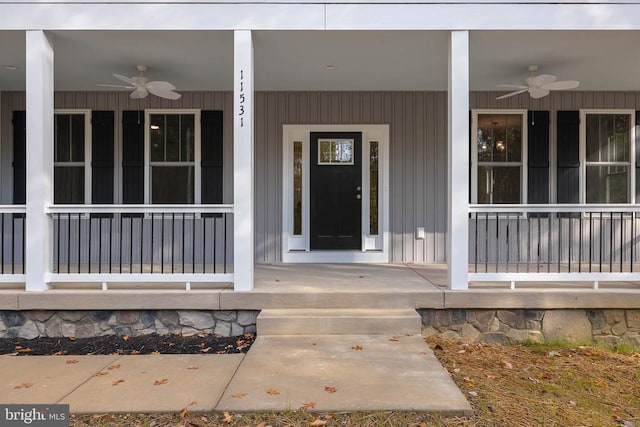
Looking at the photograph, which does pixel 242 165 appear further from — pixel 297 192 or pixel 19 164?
pixel 19 164

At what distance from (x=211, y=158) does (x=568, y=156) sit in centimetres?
473

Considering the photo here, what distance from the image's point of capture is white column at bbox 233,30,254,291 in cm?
394

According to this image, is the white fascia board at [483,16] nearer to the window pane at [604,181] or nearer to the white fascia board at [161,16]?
the white fascia board at [161,16]

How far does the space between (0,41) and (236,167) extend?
2.65 m

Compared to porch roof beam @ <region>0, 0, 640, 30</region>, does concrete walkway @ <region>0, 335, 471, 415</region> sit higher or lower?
lower

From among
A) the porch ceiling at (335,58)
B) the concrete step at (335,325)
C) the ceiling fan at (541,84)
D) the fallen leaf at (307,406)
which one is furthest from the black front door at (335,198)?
the fallen leaf at (307,406)

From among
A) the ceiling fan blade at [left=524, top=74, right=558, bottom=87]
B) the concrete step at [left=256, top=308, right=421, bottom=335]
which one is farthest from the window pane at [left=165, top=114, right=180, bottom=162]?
the ceiling fan blade at [left=524, top=74, right=558, bottom=87]

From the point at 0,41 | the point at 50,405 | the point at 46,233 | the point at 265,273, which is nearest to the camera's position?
the point at 50,405

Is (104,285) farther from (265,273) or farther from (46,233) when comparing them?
(265,273)

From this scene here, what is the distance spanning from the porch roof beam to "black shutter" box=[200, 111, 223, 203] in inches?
81.6

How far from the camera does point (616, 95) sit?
6.02 meters

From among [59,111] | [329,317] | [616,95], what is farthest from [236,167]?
[616,95]

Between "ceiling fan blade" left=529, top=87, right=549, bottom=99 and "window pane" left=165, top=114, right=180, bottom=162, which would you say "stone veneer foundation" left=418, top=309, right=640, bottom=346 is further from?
"window pane" left=165, top=114, right=180, bottom=162

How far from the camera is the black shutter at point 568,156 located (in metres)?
5.97
